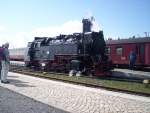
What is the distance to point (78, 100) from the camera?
10.7m

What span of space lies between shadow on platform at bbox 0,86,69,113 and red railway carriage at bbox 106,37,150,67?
56.3 ft

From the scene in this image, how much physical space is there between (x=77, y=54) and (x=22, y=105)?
14036mm

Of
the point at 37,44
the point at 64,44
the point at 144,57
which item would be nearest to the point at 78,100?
the point at 64,44

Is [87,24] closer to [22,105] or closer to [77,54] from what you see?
[77,54]

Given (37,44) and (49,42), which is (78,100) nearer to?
(49,42)

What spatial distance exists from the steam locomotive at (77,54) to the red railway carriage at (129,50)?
15.1 ft

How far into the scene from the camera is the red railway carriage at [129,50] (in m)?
26.7

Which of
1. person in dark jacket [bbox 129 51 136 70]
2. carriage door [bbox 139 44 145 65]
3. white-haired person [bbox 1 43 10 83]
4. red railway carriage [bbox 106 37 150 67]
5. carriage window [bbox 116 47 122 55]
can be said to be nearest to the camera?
white-haired person [bbox 1 43 10 83]

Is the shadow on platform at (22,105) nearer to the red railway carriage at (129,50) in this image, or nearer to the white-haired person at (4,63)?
the white-haired person at (4,63)

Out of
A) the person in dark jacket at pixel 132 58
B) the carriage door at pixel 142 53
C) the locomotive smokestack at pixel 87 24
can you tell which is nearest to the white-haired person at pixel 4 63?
the person in dark jacket at pixel 132 58

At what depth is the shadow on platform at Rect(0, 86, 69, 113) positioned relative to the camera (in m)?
8.72

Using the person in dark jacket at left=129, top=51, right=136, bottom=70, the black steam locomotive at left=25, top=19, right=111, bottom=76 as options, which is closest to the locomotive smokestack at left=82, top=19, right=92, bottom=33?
the black steam locomotive at left=25, top=19, right=111, bottom=76

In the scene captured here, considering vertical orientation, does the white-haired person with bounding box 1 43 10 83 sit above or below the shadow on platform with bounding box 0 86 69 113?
above

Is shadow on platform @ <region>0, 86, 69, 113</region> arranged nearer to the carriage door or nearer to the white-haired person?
the white-haired person
